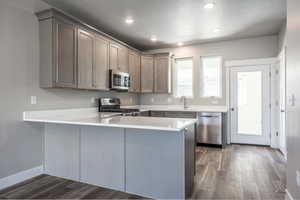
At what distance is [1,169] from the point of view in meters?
2.49

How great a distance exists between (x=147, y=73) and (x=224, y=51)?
2169 millimetres

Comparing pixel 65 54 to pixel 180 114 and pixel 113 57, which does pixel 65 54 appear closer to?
pixel 113 57

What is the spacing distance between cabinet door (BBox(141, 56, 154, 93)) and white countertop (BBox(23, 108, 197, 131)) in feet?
5.88

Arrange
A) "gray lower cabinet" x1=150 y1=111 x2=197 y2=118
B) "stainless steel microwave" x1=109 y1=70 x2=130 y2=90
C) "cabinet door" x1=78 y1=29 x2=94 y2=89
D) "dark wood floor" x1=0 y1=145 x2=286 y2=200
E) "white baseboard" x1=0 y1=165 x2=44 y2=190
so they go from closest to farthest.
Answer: "dark wood floor" x1=0 y1=145 x2=286 y2=200
"white baseboard" x1=0 y1=165 x2=44 y2=190
"cabinet door" x1=78 y1=29 x2=94 y2=89
"stainless steel microwave" x1=109 y1=70 x2=130 y2=90
"gray lower cabinet" x1=150 y1=111 x2=197 y2=118

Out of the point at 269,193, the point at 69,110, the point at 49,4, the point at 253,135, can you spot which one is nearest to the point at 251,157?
the point at 253,135

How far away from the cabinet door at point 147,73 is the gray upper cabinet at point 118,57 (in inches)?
33.0

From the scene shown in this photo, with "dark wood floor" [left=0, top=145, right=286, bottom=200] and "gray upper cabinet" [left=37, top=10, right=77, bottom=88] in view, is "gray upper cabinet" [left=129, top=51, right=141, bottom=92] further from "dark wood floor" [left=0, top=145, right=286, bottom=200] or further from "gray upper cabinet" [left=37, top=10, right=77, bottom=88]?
"dark wood floor" [left=0, top=145, right=286, bottom=200]

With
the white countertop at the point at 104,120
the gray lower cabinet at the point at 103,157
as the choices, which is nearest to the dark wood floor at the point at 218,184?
the gray lower cabinet at the point at 103,157

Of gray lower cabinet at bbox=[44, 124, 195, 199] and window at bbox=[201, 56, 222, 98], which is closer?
gray lower cabinet at bbox=[44, 124, 195, 199]

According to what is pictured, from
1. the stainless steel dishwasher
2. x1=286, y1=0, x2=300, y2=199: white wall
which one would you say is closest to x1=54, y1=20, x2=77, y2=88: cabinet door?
x1=286, y1=0, x2=300, y2=199: white wall

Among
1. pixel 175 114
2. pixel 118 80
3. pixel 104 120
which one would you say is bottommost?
pixel 175 114

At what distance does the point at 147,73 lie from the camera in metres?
5.44

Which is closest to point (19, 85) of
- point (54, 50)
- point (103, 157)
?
point (54, 50)

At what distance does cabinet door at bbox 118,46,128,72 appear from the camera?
4379mm
